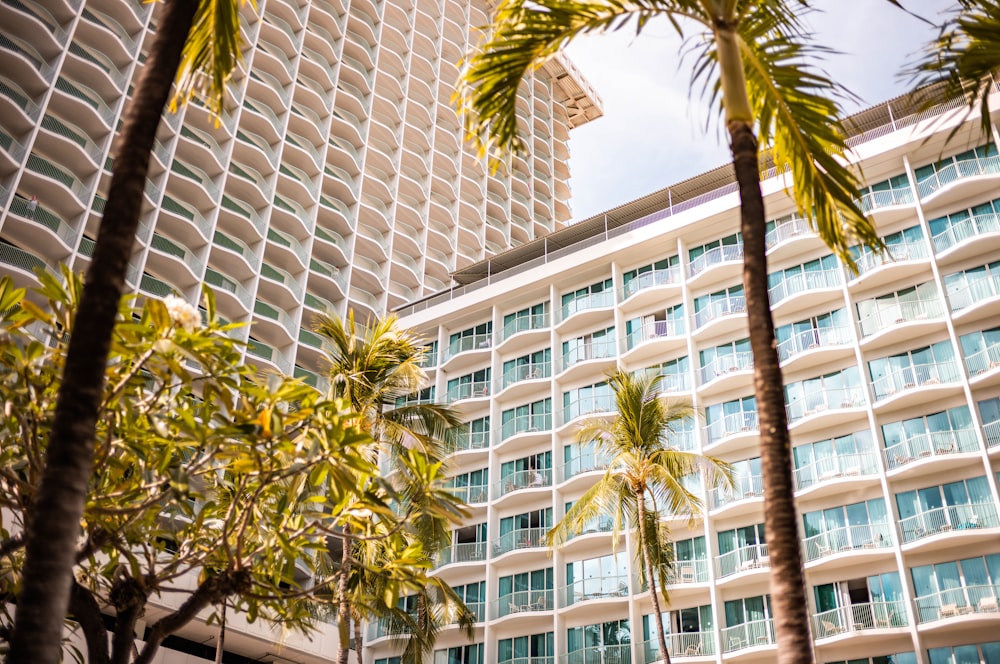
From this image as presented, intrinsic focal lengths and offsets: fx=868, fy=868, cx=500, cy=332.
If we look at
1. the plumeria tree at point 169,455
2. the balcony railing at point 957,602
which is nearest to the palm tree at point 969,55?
the plumeria tree at point 169,455

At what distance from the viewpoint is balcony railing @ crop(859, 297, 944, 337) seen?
30188mm

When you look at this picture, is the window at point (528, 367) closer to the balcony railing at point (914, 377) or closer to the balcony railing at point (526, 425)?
the balcony railing at point (526, 425)

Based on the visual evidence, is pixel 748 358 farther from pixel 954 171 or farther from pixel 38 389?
pixel 38 389

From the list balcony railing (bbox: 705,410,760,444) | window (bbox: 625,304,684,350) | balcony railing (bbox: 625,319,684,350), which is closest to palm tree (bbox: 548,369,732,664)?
balcony railing (bbox: 705,410,760,444)

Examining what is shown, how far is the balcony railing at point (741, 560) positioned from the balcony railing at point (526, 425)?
9897mm

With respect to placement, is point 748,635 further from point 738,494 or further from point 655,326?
point 655,326

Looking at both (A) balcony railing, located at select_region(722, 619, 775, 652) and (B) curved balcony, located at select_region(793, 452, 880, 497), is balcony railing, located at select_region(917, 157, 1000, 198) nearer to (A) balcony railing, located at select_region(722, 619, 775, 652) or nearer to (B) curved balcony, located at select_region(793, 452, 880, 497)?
(B) curved balcony, located at select_region(793, 452, 880, 497)

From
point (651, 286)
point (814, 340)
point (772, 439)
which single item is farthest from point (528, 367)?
point (772, 439)

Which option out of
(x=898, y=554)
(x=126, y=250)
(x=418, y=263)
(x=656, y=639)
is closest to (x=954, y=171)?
(x=898, y=554)

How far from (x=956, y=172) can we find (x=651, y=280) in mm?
12218

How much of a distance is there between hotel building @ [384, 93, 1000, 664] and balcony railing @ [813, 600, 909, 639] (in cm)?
6

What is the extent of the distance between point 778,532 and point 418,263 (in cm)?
5491

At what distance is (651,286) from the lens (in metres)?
37.1

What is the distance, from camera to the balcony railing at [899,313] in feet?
99.0
